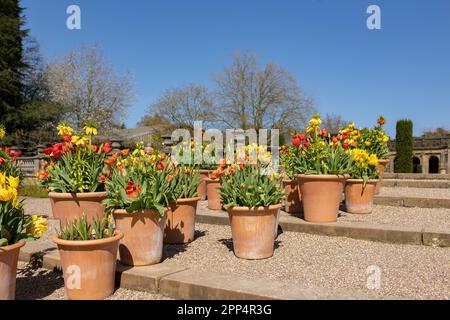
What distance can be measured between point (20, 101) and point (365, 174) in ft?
82.3

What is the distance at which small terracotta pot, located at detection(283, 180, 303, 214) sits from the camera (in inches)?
219

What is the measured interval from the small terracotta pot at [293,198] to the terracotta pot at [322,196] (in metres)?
0.76

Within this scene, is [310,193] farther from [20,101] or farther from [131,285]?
[20,101]

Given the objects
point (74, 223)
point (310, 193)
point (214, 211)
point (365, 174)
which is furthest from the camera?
point (214, 211)

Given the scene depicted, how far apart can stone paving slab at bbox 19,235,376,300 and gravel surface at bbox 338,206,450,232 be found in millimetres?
2500

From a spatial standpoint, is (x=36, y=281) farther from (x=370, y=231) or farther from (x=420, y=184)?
(x=420, y=184)

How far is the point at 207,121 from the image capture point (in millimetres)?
32656

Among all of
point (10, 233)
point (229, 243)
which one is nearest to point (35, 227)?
point (10, 233)

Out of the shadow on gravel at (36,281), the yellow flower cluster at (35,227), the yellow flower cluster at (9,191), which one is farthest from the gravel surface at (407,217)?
the yellow flower cluster at (9,191)

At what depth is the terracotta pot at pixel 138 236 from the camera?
3.40 metres

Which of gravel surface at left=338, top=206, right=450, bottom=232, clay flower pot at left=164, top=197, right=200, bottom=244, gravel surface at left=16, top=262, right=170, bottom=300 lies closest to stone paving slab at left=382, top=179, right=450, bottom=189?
gravel surface at left=338, top=206, right=450, bottom=232

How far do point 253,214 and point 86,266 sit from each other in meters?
1.58

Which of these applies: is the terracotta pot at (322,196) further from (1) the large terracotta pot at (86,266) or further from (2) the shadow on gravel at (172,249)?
(1) the large terracotta pot at (86,266)
